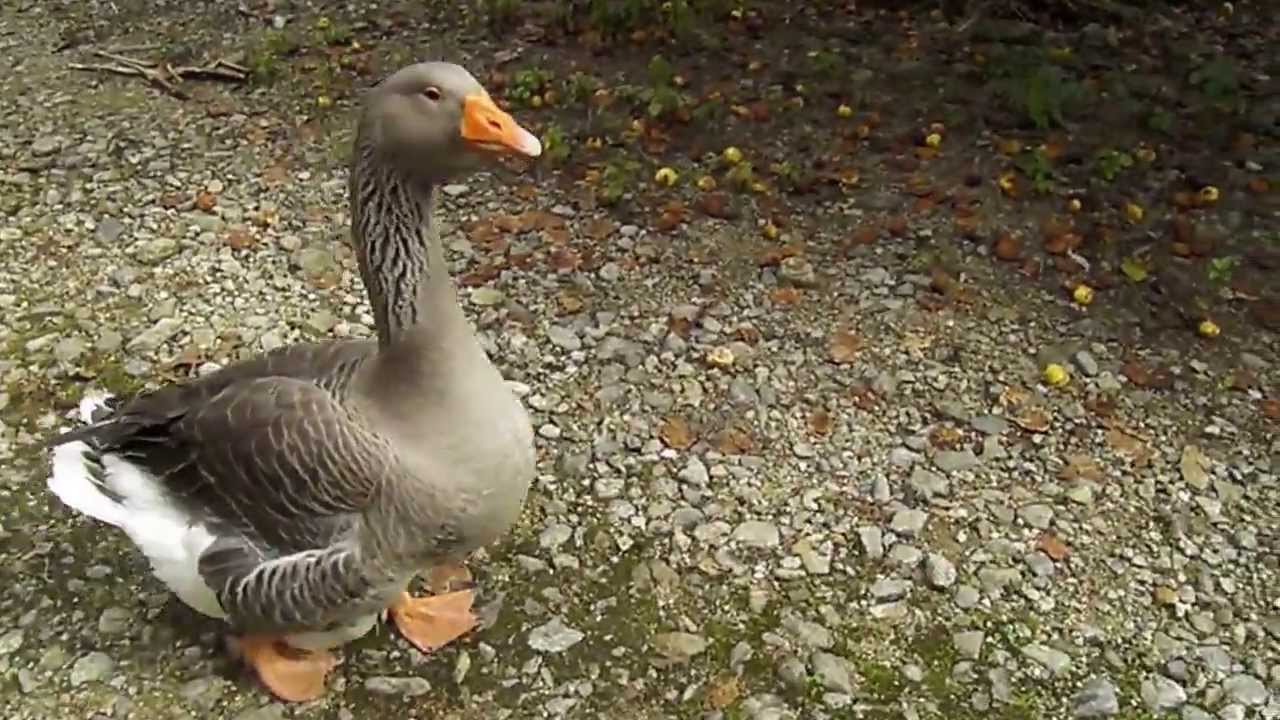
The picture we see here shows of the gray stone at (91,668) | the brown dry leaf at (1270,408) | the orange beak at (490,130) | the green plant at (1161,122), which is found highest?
the orange beak at (490,130)

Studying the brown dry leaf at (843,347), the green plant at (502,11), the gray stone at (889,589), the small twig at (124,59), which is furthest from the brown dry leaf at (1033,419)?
the small twig at (124,59)

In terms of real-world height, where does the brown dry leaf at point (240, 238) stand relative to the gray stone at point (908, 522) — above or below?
above

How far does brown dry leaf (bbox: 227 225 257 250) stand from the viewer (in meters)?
5.72

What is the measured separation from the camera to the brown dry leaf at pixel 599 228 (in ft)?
18.9

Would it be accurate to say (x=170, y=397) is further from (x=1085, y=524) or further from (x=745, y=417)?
(x=1085, y=524)

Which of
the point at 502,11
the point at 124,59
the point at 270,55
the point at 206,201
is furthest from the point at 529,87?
the point at 124,59

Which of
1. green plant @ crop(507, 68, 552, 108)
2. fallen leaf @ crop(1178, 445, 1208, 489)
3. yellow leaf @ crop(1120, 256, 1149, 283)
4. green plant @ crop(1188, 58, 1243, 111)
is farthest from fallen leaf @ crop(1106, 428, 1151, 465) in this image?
green plant @ crop(507, 68, 552, 108)

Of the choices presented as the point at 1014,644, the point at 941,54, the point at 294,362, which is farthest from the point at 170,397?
the point at 941,54

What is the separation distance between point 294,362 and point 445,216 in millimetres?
2216

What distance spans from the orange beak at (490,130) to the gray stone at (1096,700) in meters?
2.20

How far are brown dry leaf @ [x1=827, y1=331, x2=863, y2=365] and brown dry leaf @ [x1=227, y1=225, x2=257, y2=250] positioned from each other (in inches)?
99.5

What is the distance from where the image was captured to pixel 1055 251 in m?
5.57

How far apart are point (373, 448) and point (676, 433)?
155cm

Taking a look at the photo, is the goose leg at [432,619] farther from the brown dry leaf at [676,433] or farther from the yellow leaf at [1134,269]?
the yellow leaf at [1134,269]
